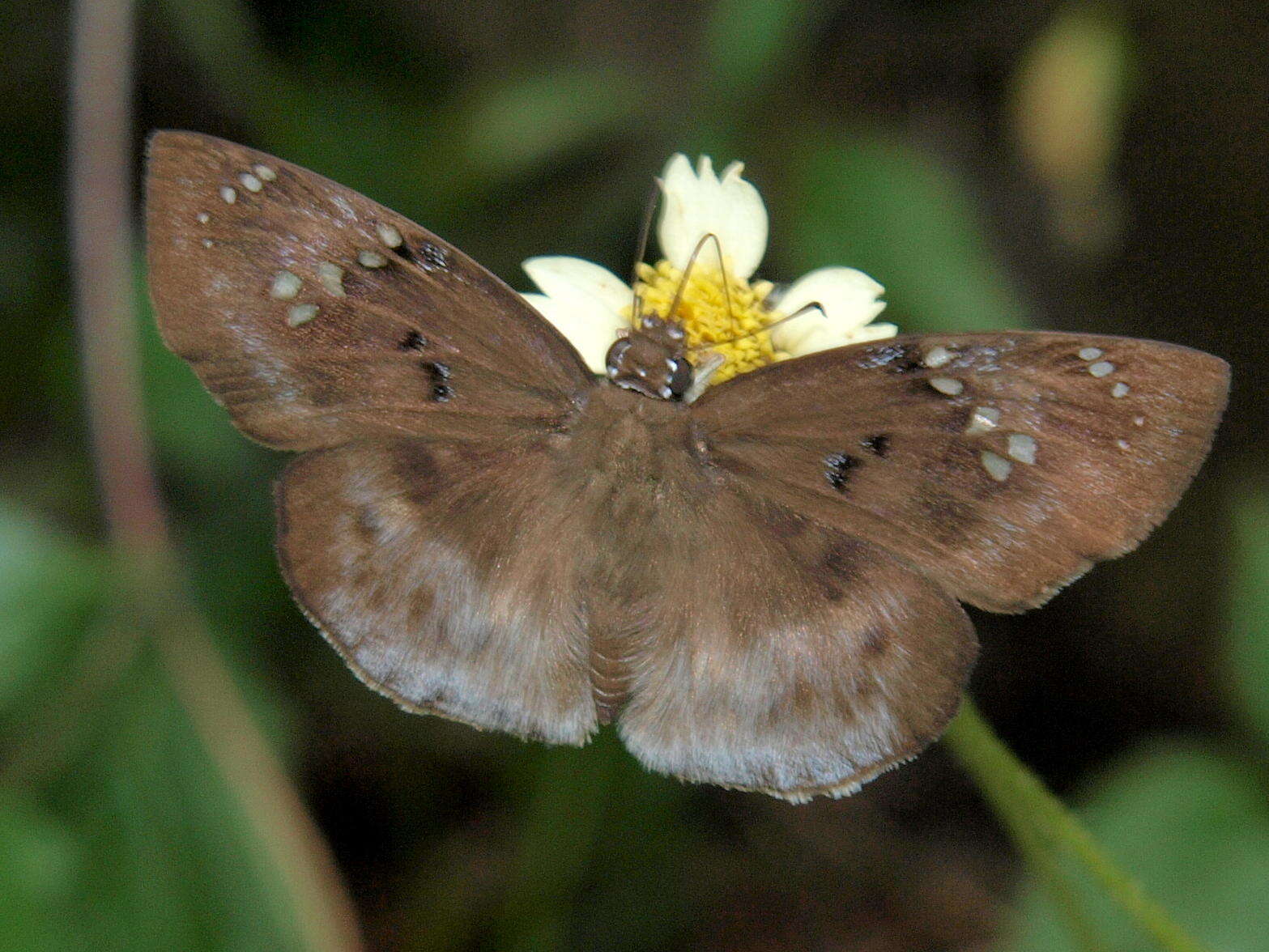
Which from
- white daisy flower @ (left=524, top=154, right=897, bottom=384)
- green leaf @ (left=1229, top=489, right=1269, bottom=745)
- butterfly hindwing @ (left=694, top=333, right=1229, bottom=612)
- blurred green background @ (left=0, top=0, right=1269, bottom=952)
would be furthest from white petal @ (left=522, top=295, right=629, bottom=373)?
green leaf @ (left=1229, top=489, right=1269, bottom=745)

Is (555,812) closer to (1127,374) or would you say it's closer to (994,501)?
(994,501)

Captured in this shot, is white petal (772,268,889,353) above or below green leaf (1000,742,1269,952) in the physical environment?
above

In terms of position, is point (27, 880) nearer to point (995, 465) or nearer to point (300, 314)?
point (300, 314)

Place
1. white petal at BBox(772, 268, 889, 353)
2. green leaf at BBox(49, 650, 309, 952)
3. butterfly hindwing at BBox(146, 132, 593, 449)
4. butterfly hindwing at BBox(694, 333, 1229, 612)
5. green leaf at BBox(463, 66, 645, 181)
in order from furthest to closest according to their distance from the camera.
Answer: green leaf at BBox(463, 66, 645, 181), green leaf at BBox(49, 650, 309, 952), white petal at BBox(772, 268, 889, 353), butterfly hindwing at BBox(146, 132, 593, 449), butterfly hindwing at BBox(694, 333, 1229, 612)

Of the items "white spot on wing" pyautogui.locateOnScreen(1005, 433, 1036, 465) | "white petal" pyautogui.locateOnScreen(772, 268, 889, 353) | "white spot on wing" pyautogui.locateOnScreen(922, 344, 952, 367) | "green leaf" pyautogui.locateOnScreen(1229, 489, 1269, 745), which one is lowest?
"green leaf" pyautogui.locateOnScreen(1229, 489, 1269, 745)

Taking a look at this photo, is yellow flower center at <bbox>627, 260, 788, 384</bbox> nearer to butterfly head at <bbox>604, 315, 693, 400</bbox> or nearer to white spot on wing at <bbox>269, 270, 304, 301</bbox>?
butterfly head at <bbox>604, 315, 693, 400</bbox>

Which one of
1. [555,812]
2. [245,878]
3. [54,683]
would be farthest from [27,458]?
[555,812]
